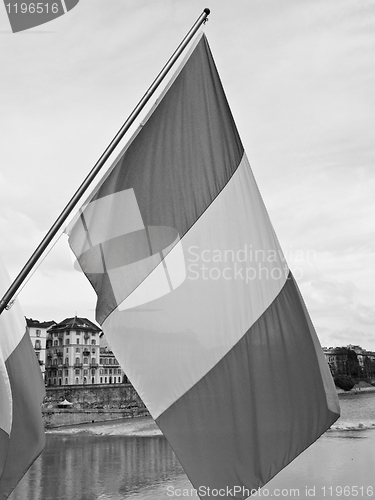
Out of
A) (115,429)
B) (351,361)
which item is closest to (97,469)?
(115,429)

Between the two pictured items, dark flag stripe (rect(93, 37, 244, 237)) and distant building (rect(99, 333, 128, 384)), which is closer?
dark flag stripe (rect(93, 37, 244, 237))

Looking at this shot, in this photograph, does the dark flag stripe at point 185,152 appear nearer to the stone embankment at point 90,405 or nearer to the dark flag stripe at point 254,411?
the dark flag stripe at point 254,411

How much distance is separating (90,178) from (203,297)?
0.61 m

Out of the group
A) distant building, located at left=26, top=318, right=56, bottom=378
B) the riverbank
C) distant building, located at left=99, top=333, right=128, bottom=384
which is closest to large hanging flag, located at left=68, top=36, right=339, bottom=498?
the riverbank

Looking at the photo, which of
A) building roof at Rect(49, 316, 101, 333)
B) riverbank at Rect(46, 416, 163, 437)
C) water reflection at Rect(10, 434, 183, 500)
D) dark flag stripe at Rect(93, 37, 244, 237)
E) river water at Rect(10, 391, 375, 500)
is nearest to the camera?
dark flag stripe at Rect(93, 37, 244, 237)

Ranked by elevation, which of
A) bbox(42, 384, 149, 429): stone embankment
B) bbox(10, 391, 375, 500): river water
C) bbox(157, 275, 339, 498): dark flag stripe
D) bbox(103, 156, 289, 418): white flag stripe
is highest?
bbox(103, 156, 289, 418): white flag stripe

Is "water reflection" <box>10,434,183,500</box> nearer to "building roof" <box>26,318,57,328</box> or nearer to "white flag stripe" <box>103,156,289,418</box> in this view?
"white flag stripe" <box>103,156,289,418</box>

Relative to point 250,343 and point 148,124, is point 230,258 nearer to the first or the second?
point 250,343

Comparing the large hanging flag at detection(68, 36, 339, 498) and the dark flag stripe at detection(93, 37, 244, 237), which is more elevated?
the dark flag stripe at detection(93, 37, 244, 237)

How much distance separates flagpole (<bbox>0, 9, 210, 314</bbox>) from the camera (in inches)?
72.0

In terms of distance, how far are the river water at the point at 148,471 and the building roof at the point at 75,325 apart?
73.4ft

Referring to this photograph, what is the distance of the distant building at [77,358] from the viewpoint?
44719 millimetres

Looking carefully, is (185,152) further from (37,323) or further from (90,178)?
(37,323)

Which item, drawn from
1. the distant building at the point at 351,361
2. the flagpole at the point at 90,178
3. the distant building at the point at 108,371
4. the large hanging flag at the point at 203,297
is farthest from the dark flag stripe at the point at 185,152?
the distant building at the point at 108,371
